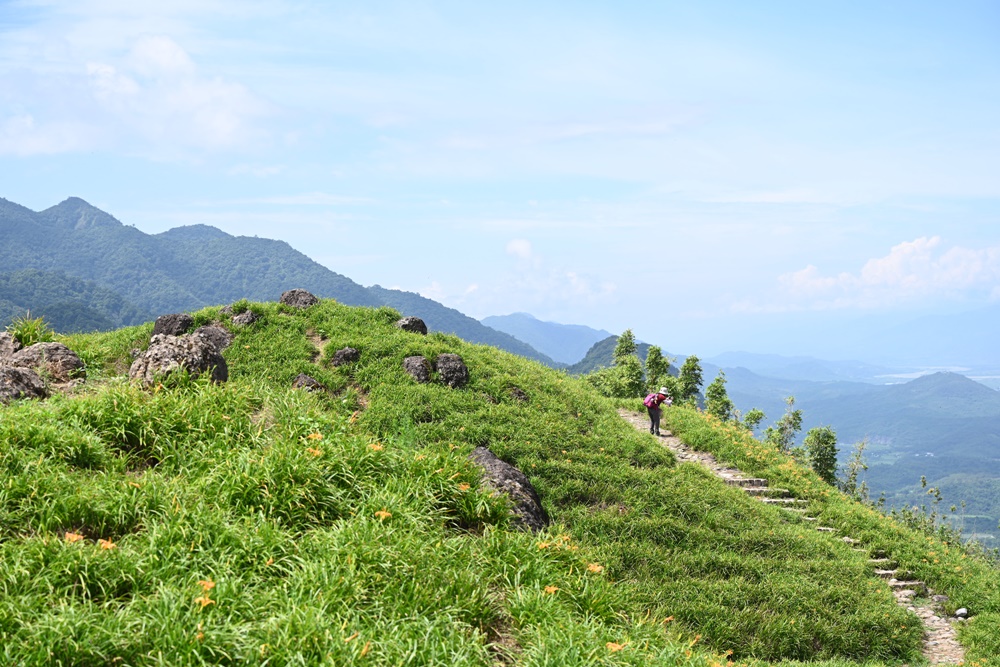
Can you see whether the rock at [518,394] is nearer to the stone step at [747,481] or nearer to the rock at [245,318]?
the stone step at [747,481]

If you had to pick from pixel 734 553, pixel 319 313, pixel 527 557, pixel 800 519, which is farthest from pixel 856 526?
pixel 319 313

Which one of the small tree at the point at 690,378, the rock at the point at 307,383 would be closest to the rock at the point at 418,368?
the rock at the point at 307,383

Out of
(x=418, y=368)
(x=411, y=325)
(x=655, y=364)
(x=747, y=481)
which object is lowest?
(x=747, y=481)

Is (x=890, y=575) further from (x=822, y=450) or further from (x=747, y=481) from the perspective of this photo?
(x=822, y=450)

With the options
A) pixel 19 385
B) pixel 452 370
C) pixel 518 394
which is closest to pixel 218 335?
pixel 452 370

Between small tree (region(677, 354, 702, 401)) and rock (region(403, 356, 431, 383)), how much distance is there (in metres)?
28.0

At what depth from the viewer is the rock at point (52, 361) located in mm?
11609

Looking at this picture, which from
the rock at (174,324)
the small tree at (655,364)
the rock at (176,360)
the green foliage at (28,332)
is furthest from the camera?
the small tree at (655,364)

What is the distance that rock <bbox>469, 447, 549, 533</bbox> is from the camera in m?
10.5

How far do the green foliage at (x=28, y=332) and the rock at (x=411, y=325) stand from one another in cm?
944

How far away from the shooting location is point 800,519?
16547mm

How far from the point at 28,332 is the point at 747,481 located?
18.3m

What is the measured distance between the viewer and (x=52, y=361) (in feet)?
38.8

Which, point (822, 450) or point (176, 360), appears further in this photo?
point (822, 450)
